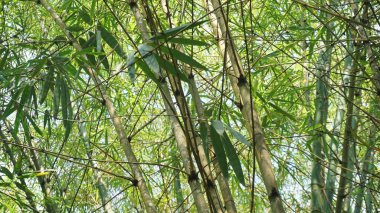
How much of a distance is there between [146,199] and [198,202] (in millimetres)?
160

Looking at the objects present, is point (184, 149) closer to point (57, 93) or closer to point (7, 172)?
point (57, 93)

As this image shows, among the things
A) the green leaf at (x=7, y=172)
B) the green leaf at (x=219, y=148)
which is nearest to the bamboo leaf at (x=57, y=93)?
the green leaf at (x=7, y=172)

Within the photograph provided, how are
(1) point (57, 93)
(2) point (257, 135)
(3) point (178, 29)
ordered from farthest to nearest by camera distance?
(1) point (57, 93) < (2) point (257, 135) < (3) point (178, 29)

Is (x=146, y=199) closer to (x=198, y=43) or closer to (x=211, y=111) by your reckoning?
(x=198, y=43)

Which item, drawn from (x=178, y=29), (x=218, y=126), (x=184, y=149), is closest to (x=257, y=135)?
(x=218, y=126)

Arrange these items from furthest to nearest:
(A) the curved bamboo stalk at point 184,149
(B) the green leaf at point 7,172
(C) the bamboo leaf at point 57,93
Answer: (B) the green leaf at point 7,172 < (C) the bamboo leaf at point 57,93 < (A) the curved bamboo stalk at point 184,149

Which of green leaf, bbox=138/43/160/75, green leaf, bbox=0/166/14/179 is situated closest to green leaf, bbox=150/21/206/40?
green leaf, bbox=138/43/160/75

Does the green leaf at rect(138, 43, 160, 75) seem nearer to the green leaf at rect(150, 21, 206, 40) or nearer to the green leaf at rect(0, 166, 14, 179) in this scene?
the green leaf at rect(150, 21, 206, 40)

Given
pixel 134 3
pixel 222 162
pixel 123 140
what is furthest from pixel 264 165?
pixel 134 3

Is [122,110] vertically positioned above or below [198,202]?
above

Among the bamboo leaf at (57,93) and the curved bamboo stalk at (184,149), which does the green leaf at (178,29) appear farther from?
the bamboo leaf at (57,93)

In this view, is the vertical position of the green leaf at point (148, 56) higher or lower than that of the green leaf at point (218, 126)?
higher

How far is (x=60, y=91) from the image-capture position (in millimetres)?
1888

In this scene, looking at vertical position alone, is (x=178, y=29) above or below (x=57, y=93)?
below
